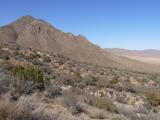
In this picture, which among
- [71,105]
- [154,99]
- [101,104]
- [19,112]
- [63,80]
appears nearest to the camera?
[19,112]

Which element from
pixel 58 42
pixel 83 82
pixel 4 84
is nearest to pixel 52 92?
pixel 4 84

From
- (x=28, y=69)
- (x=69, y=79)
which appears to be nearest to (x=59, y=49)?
(x=69, y=79)

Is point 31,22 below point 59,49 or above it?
above

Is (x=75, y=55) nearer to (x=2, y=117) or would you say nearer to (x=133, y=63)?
(x=133, y=63)

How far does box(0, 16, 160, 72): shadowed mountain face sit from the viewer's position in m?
83.6

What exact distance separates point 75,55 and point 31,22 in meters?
24.4

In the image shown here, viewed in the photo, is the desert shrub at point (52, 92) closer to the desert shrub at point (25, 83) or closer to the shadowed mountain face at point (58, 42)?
the desert shrub at point (25, 83)

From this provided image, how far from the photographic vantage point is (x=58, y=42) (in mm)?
89312

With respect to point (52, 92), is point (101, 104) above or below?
below

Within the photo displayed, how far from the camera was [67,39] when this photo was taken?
8994 centimetres

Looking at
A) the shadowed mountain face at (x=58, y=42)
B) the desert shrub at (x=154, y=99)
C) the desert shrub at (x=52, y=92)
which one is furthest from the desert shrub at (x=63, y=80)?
the shadowed mountain face at (x=58, y=42)

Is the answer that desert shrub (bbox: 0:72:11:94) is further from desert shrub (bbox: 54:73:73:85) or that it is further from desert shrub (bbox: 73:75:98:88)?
desert shrub (bbox: 73:75:98:88)

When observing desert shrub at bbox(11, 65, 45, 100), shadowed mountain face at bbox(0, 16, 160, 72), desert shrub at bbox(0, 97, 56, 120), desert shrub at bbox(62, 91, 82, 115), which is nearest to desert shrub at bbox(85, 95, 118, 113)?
desert shrub at bbox(62, 91, 82, 115)

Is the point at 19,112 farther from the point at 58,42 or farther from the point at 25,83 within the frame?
the point at 58,42
